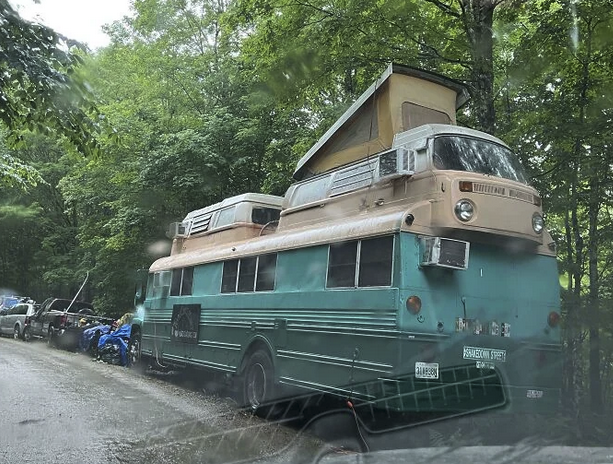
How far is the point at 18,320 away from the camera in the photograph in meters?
24.6

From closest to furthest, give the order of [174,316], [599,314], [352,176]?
[352,176] < [599,314] < [174,316]

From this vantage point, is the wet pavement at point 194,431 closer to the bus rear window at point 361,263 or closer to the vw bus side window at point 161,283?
the bus rear window at point 361,263

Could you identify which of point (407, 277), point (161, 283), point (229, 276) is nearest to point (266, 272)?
point (229, 276)

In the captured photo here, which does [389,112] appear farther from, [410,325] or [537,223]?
[410,325]

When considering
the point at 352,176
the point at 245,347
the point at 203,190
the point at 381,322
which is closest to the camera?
the point at 381,322

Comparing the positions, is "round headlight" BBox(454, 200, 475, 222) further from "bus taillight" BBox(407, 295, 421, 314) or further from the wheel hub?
the wheel hub

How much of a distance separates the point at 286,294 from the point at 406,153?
245cm

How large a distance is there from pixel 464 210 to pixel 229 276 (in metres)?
4.49

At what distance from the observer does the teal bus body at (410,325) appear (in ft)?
21.0

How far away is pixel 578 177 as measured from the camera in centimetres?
987

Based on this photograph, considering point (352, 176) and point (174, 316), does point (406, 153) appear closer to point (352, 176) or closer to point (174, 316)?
point (352, 176)

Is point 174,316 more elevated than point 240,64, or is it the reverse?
point 240,64

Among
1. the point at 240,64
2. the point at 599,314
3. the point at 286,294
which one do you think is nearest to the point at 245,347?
the point at 286,294

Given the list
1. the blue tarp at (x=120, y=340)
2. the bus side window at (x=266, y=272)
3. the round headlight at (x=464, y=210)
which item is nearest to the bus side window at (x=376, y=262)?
the round headlight at (x=464, y=210)
